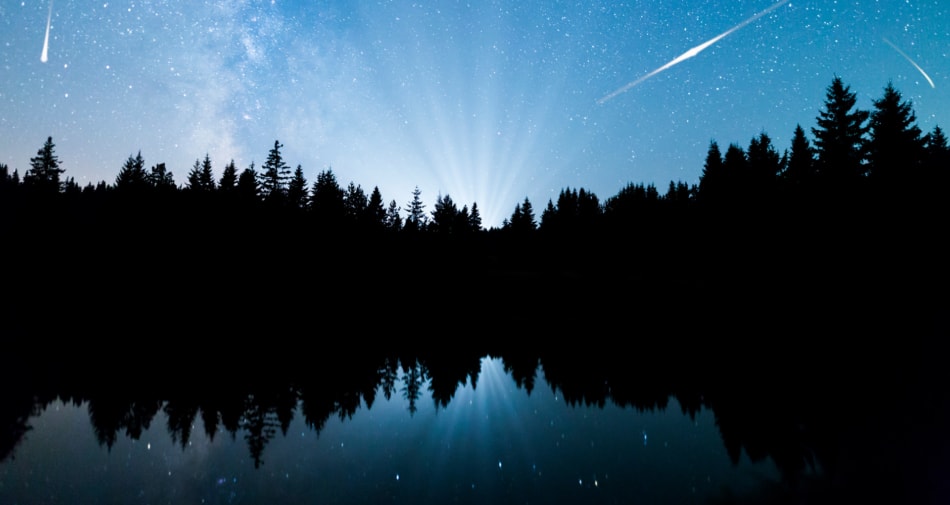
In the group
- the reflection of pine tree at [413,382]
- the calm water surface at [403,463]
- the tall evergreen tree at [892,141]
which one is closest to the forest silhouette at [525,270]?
the tall evergreen tree at [892,141]

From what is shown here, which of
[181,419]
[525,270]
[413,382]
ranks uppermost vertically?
[525,270]

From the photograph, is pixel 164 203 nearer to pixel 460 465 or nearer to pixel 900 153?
pixel 460 465

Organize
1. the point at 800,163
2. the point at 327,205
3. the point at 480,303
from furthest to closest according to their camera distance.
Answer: the point at 327,205
the point at 480,303
the point at 800,163

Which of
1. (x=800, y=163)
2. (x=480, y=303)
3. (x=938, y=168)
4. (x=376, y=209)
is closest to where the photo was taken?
(x=938, y=168)

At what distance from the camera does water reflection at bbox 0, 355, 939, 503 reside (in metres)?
8.84

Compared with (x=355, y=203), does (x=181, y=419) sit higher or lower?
lower

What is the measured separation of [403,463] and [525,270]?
250ft

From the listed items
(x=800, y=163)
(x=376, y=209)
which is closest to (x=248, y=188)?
(x=376, y=209)

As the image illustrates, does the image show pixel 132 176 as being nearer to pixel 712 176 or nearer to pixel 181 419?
pixel 181 419

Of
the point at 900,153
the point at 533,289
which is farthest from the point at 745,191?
the point at 533,289

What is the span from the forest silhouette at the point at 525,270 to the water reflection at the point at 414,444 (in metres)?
17.1

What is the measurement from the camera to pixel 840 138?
3975 centimetres

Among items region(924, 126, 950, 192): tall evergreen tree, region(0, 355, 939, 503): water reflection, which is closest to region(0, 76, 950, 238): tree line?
region(924, 126, 950, 192): tall evergreen tree

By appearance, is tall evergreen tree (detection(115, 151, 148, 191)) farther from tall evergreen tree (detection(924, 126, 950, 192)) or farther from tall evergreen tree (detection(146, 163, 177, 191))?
tall evergreen tree (detection(924, 126, 950, 192))
